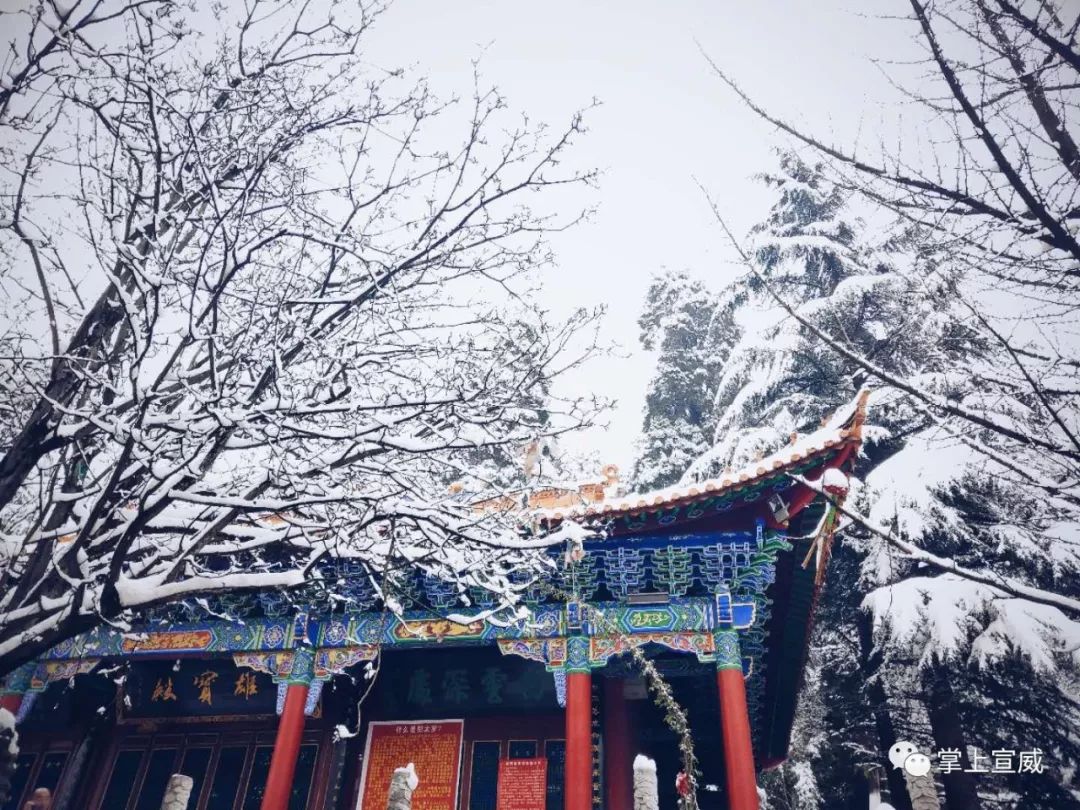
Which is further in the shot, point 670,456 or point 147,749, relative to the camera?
point 670,456

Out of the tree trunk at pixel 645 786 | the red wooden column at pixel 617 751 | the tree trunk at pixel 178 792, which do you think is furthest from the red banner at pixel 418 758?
the tree trunk at pixel 645 786

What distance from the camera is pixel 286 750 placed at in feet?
21.1

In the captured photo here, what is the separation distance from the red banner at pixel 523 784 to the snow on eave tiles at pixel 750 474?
294 cm

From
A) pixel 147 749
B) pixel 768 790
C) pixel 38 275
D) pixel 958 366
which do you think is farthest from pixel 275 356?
pixel 768 790

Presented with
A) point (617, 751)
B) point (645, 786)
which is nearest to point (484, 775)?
point (617, 751)

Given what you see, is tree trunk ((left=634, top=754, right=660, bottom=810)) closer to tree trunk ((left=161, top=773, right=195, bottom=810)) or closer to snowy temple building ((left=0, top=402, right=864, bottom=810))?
snowy temple building ((left=0, top=402, right=864, bottom=810))

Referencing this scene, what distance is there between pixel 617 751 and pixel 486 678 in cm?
161

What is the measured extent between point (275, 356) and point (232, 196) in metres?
→ 1.75

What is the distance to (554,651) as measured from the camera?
21.1 ft

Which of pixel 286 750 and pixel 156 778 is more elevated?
pixel 286 750

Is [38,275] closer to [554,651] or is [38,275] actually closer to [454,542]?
[454,542]

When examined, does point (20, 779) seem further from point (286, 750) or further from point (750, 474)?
point (750, 474)

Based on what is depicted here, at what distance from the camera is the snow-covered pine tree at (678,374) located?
20.1 meters

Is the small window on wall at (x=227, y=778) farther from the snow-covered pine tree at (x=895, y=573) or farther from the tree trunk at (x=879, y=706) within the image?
the tree trunk at (x=879, y=706)
